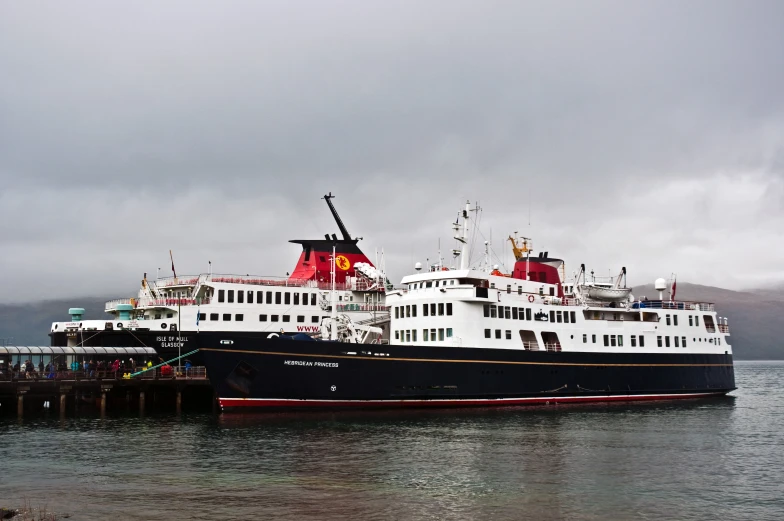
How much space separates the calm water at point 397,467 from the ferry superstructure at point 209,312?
11559 millimetres

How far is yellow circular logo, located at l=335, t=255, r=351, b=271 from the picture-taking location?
5678cm

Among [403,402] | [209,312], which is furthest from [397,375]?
[209,312]

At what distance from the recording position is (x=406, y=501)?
20562mm

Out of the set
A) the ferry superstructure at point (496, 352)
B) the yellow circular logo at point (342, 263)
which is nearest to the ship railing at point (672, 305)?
the ferry superstructure at point (496, 352)

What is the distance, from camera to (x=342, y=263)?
56.9 meters

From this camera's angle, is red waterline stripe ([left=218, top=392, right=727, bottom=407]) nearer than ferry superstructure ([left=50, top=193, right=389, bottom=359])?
Yes

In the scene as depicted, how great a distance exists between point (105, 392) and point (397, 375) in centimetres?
1783

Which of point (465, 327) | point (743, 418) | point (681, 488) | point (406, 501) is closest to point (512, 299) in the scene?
point (465, 327)

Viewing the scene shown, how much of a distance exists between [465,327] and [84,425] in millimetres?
20445

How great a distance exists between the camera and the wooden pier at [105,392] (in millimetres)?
40438

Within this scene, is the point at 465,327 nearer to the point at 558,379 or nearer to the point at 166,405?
the point at 558,379

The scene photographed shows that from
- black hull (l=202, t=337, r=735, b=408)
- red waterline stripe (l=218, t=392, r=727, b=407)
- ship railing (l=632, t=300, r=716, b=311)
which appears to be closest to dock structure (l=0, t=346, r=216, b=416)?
red waterline stripe (l=218, t=392, r=727, b=407)

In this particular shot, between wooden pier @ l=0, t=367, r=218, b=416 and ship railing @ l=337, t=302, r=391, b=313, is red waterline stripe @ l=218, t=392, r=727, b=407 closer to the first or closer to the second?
wooden pier @ l=0, t=367, r=218, b=416

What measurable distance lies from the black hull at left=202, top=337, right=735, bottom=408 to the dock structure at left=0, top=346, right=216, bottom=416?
7008mm
